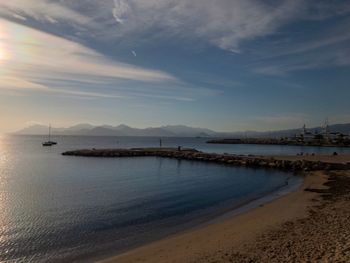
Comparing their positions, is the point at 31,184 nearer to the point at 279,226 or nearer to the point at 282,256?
the point at 279,226

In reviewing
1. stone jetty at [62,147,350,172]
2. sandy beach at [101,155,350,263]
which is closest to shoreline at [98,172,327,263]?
sandy beach at [101,155,350,263]

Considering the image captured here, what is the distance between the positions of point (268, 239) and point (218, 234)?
2827 millimetres

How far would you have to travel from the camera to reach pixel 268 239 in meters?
14.7

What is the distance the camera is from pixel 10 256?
47.0ft

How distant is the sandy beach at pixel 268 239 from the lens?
40.2 ft

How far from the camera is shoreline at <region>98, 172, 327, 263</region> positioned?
1384 cm

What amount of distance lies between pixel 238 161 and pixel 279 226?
4374 centimetres

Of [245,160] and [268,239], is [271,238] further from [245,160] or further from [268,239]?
[245,160]

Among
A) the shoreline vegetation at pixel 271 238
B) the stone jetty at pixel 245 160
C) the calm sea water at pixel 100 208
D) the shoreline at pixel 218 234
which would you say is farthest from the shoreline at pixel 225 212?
the stone jetty at pixel 245 160

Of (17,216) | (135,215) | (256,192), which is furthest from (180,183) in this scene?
(17,216)

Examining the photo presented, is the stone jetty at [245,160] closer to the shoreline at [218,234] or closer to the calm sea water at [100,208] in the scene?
the calm sea water at [100,208]

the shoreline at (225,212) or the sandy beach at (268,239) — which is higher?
the sandy beach at (268,239)

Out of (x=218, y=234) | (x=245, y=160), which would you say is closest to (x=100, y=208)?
(x=218, y=234)

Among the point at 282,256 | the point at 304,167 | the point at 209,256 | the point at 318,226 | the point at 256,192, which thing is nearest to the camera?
the point at 282,256
